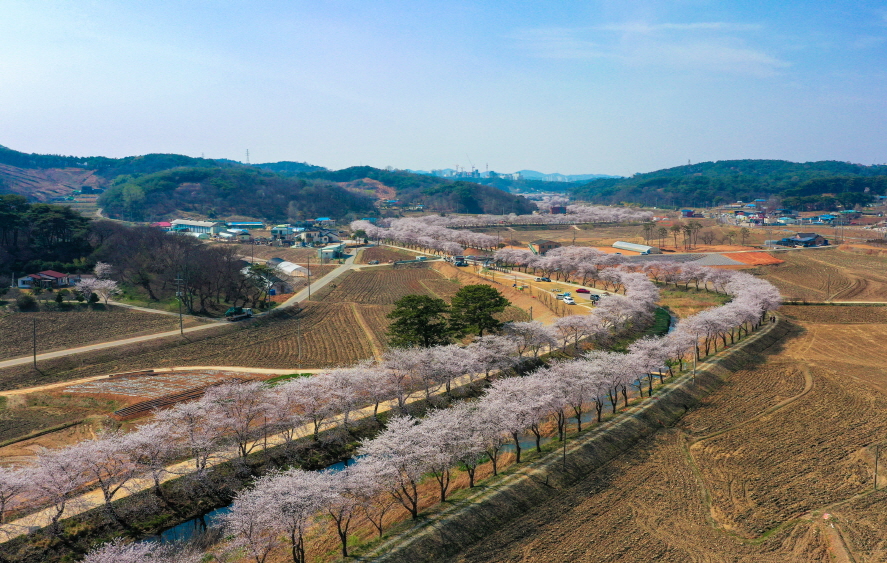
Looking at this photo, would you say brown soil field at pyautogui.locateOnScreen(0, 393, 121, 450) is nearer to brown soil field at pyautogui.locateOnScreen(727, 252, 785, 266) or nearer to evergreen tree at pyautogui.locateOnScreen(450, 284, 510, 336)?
evergreen tree at pyautogui.locateOnScreen(450, 284, 510, 336)

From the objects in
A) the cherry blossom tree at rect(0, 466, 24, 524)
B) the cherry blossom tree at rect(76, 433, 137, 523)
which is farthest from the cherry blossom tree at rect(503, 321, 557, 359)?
the cherry blossom tree at rect(0, 466, 24, 524)

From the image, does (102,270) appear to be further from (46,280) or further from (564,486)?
(564,486)

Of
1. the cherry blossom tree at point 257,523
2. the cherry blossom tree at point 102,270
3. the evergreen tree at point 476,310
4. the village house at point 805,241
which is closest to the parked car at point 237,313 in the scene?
the cherry blossom tree at point 102,270

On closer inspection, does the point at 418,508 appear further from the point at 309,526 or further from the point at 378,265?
the point at 378,265

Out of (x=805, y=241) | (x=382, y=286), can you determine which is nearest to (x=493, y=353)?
(x=382, y=286)

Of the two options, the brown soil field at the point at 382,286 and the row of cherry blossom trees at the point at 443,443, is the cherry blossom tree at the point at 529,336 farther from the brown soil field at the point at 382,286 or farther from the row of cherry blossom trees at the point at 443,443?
the brown soil field at the point at 382,286

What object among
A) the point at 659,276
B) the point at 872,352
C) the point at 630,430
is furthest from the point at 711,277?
the point at 630,430
